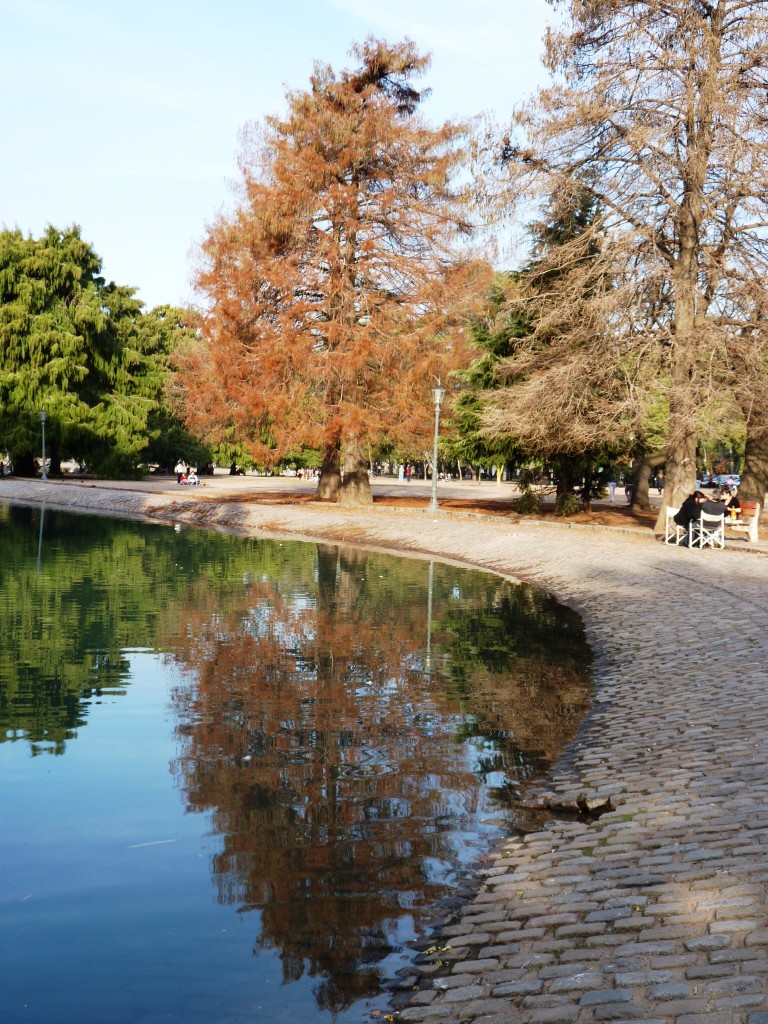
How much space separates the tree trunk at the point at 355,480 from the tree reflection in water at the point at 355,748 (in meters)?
24.4

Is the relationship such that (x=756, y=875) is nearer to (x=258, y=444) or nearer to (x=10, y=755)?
(x=10, y=755)

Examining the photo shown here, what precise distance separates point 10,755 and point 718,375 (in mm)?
21698

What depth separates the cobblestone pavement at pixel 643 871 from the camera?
178 inches

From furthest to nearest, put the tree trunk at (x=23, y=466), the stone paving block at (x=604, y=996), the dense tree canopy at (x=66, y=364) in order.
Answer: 1. the tree trunk at (x=23, y=466)
2. the dense tree canopy at (x=66, y=364)
3. the stone paving block at (x=604, y=996)

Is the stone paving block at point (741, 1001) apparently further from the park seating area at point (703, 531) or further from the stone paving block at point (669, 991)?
the park seating area at point (703, 531)

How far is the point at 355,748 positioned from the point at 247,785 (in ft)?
4.16

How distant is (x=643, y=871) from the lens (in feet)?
19.1

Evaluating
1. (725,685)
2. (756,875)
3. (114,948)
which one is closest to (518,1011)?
(756,875)

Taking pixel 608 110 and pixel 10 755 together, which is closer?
pixel 10 755

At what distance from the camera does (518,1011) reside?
4.49 metres

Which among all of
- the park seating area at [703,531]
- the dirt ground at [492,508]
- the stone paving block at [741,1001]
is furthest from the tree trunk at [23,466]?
the stone paving block at [741,1001]

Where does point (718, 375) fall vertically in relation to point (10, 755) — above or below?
above

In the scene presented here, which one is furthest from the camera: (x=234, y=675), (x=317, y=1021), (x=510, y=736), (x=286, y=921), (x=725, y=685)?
(x=234, y=675)

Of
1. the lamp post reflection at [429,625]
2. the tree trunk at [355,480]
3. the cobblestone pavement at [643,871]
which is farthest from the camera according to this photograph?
the tree trunk at [355,480]
